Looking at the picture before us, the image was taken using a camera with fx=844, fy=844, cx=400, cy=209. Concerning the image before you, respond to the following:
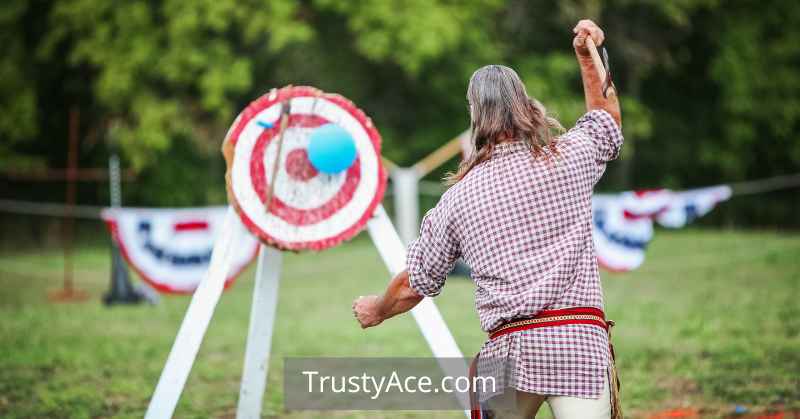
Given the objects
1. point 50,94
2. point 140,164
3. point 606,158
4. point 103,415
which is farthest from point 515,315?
point 50,94

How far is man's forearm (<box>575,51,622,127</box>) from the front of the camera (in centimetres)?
249

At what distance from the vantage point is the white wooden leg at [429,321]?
2963 mm

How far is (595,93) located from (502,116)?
406 mm

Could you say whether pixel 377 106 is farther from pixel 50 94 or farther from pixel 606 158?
pixel 606 158

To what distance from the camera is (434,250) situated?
2402 mm

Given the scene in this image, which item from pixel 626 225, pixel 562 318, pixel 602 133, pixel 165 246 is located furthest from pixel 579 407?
pixel 626 225

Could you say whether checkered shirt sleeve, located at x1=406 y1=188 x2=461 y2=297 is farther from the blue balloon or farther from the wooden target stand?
the blue balloon

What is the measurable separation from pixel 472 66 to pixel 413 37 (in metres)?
2.24

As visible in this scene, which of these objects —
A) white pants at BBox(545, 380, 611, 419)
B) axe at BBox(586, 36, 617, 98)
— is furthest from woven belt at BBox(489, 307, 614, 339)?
axe at BBox(586, 36, 617, 98)

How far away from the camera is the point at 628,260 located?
8.99m

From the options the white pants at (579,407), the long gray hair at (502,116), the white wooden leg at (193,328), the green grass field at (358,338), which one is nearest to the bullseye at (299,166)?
the white wooden leg at (193,328)

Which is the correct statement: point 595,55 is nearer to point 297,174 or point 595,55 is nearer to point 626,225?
point 297,174

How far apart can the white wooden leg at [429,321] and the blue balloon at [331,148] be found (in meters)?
0.28

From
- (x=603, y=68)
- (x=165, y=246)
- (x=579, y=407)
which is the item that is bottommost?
(x=579, y=407)
